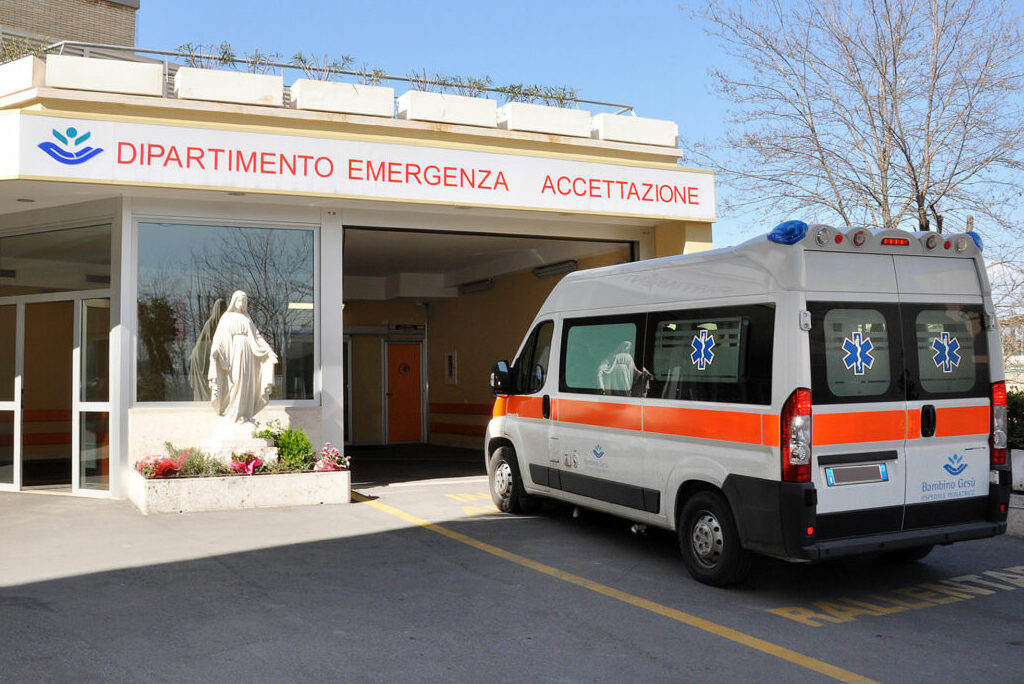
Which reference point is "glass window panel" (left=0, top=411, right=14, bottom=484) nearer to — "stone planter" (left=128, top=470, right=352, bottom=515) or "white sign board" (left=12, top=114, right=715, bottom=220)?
"stone planter" (left=128, top=470, right=352, bottom=515)

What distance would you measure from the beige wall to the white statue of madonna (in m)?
18.1

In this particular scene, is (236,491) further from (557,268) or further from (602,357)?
(557,268)

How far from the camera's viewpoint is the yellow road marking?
184 inches

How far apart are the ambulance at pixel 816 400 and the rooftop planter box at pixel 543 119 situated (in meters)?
4.90

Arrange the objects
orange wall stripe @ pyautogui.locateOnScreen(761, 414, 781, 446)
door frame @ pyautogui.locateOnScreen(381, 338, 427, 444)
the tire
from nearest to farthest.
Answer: orange wall stripe @ pyautogui.locateOnScreen(761, 414, 781, 446) < the tire < door frame @ pyautogui.locateOnScreen(381, 338, 427, 444)

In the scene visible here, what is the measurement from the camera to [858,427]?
18.9 ft

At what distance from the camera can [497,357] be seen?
17.6 meters

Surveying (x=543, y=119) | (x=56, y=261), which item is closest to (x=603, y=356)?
(x=543, y=119)

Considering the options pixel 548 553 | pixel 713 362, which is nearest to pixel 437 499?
pixel 548 553

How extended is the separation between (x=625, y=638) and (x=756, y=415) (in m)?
1.66

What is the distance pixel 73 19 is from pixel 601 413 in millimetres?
24537

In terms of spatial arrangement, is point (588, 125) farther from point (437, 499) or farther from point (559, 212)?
point (437, 499)

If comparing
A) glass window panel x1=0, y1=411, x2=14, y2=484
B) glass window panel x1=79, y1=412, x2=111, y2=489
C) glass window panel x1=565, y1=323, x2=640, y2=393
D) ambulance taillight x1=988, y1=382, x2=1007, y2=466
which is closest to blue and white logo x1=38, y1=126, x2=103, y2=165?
glass window panel x1=79, y1=412, x2=111, y2=489

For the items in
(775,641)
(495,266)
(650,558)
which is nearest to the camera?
(775,641)
